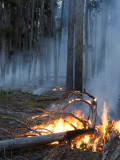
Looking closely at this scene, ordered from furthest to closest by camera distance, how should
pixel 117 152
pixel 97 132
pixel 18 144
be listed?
pixel 97 132 → pixel 18 144 → pixel 117 152

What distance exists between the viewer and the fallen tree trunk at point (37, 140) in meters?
2.92

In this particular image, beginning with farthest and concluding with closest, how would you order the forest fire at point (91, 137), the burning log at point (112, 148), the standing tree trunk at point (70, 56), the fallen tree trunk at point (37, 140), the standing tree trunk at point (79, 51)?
the standing tree trunk at point (70, 56) → the standing tree trunk at point (79, 51) → the forest fire at point (91, 137) → the fallen tree trunk at point (37, 140) → the burning log at point (112, 148)

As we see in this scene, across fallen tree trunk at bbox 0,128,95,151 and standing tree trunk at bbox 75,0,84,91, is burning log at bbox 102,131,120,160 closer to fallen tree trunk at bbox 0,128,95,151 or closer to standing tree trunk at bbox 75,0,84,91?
fallen tree trunk at bbox 0,128,95,151

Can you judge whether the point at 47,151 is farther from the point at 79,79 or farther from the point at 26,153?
the point at 79,79

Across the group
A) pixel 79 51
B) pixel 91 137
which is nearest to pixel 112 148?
pixel 91 137

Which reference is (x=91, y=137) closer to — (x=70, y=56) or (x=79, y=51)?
(x=79, y=51)

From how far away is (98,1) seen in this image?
20.8 meters

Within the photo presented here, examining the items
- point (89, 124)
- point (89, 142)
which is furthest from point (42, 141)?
point (89, 124)

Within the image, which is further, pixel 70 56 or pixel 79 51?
pixel 70 56

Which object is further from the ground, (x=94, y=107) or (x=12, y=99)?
(x=94, y=107)

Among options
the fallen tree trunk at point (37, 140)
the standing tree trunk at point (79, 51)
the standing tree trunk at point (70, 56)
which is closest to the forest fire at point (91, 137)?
the fallen tree trunk at point (37, 140)

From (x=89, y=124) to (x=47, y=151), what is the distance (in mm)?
1189

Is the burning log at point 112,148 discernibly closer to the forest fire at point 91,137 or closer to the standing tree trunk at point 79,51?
the forest fire at point 91,137

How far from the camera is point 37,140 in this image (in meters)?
3.17
